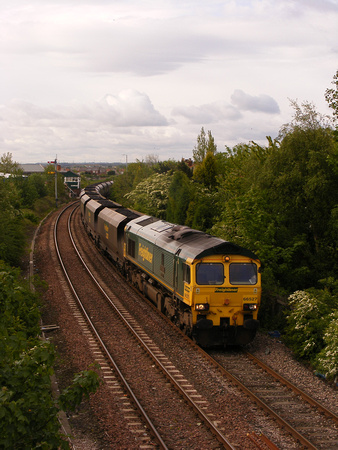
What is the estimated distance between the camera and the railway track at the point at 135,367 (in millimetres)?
9336

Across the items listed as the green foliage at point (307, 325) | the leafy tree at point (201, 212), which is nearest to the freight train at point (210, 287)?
the green foliage at point (307, 325)

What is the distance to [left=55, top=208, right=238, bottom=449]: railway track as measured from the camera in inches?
368

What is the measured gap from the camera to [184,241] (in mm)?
15930

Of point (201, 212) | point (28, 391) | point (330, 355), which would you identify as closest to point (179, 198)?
point (201, 212)

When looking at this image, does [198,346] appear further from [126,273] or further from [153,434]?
[126,273]

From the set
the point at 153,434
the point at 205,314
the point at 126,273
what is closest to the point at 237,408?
the point at 153,434

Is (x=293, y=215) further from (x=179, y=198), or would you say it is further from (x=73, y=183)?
(x=73, y=183)

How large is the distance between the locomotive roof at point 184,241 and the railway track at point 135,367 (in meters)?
3.12

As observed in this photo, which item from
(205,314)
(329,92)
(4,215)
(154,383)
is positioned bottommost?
(154,383)

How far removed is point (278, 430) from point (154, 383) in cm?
364

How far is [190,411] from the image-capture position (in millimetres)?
10234

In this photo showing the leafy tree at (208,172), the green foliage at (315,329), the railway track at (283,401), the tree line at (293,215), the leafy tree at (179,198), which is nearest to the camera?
the railway track at (283,401)

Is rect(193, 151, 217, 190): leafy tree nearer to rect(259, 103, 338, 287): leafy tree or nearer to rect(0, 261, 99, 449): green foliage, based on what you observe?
rect(259, 103, 338, 287): leafy tree

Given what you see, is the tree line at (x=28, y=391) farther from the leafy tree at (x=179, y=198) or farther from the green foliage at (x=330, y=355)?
the leafy tree at (x=179, y=198)
